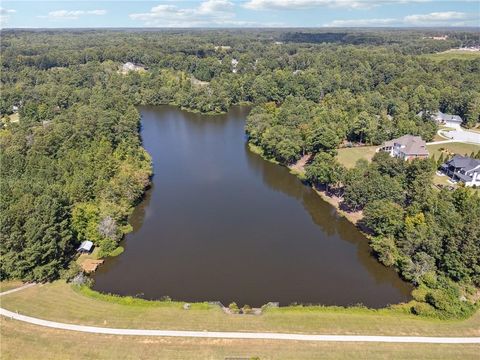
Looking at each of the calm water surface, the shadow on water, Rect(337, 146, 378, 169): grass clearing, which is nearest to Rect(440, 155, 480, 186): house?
Rect(337, 146, 378, 169): grass clearing

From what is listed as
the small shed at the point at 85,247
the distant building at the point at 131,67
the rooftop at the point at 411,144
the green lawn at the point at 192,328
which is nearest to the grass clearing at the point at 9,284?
the green lawn at the point at 192,328

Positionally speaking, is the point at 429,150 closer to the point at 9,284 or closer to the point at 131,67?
the point at 9,284

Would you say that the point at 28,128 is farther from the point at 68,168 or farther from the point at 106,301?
the point at 106,301

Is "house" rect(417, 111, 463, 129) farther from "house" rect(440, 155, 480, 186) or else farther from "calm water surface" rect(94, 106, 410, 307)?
"calm water surface" rect(94, 106, 410, 307)

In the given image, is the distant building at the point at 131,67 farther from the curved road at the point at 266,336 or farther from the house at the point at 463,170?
the curved road at the point at 266,336

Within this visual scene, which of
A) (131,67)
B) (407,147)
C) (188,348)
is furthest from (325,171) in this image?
(131,67)
